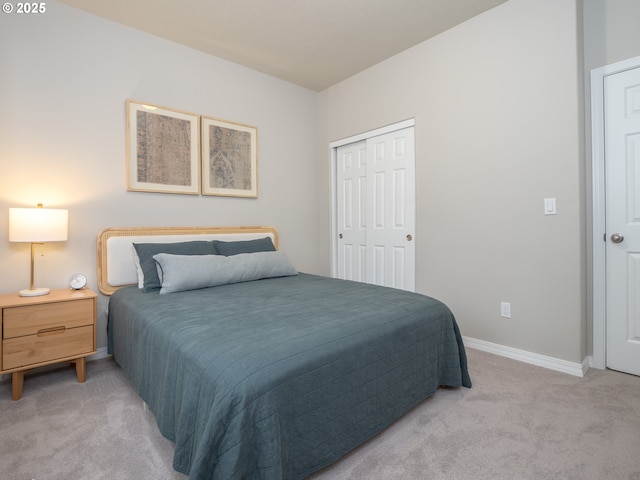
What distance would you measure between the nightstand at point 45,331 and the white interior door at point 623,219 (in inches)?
142

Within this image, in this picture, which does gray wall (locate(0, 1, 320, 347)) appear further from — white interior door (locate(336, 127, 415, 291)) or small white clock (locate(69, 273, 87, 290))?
white interior door (locate(336, 127, 415, 291))

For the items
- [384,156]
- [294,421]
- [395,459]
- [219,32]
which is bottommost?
[395,459]

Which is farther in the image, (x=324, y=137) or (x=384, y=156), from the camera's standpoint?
(x=324, y=137)

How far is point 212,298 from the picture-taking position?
82.7 inches

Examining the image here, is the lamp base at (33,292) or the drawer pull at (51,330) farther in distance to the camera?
the lamp base at (33,292)

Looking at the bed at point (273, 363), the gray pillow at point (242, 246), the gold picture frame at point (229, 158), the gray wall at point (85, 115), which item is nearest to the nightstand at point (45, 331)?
the bed at point (273, 363)

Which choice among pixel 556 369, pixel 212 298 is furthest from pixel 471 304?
pixel 212 298

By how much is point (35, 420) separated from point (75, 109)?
7.13ft

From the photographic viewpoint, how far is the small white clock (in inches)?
94.0

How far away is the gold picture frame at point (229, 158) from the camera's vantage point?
3238 millimetres

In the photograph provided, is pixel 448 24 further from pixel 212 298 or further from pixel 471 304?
pixel 212 298

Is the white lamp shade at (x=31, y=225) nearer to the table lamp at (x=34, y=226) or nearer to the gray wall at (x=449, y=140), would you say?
the table lamp at (x=34, y=226)

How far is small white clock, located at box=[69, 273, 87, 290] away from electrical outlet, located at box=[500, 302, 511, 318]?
320 cm

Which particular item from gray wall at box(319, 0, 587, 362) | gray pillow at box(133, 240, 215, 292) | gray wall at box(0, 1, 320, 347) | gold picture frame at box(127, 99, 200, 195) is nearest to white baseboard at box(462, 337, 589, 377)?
gray wall at box(319, 0, 587, 362)
